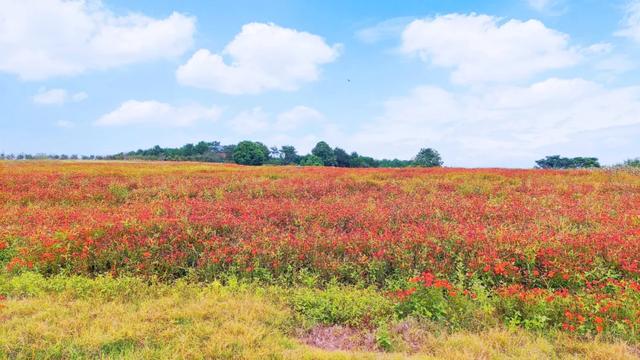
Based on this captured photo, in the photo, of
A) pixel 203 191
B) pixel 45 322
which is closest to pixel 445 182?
pixel 203 191

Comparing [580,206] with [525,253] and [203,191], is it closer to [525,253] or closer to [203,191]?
[525,253]

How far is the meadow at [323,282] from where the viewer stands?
Answer: 448cm

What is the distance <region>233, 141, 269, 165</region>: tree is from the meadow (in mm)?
73948

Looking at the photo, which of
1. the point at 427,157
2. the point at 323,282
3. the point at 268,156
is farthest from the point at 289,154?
the point at 323,282

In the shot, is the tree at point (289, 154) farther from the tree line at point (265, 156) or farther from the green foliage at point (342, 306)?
the green foliage at point (342, 306)

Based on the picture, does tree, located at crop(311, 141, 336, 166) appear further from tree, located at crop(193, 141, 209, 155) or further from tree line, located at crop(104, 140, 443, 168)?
tree, located at crop(193, 141, 209, 155)

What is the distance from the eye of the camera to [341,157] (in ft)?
314

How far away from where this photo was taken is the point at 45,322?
15.9 feet

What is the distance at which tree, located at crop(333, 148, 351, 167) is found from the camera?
9431 centimetres

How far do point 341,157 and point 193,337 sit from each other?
301 ft

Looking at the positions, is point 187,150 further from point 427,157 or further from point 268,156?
point 427,157

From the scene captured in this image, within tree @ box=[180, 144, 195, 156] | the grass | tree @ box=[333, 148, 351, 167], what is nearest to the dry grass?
the grass

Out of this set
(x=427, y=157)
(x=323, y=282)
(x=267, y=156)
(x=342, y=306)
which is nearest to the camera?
(x=342, y=306)

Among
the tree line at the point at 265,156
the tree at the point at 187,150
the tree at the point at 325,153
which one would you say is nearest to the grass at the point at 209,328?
the tree line at the point at 265,156
